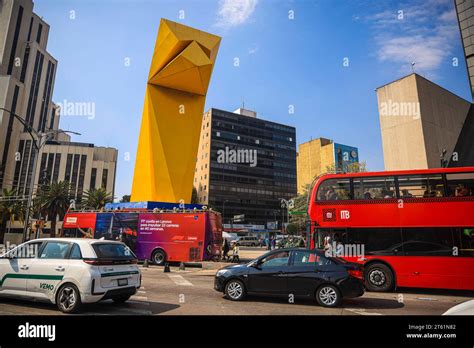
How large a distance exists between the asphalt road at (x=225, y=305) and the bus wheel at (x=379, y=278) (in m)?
0.55

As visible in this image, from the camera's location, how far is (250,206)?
3654 inches

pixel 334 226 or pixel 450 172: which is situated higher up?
pixel 450 172

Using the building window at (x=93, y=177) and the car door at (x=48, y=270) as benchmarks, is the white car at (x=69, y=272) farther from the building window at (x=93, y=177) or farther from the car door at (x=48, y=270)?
the building window at (x=93, y=177)

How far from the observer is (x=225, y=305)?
799cm

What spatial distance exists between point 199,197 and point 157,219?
70960 millimetres

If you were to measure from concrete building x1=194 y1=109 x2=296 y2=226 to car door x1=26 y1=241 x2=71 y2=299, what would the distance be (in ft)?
255

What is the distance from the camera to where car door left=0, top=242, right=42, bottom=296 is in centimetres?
724

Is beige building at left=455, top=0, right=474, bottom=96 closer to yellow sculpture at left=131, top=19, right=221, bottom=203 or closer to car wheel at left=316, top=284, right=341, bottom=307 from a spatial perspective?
yellow sculpture at left=131, top=19, right=221, bottom=203

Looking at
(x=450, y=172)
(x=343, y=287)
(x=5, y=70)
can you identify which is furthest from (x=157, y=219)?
(x=5, y=70)

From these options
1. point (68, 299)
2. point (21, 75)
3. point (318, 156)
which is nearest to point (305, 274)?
point (68, 299)

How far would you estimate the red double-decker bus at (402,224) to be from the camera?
10.7 metres

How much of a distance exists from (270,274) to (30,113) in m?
93.2

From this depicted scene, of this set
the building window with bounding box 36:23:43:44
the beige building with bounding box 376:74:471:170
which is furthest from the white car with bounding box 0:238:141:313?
the building window with bounding box 36:23:43:44
